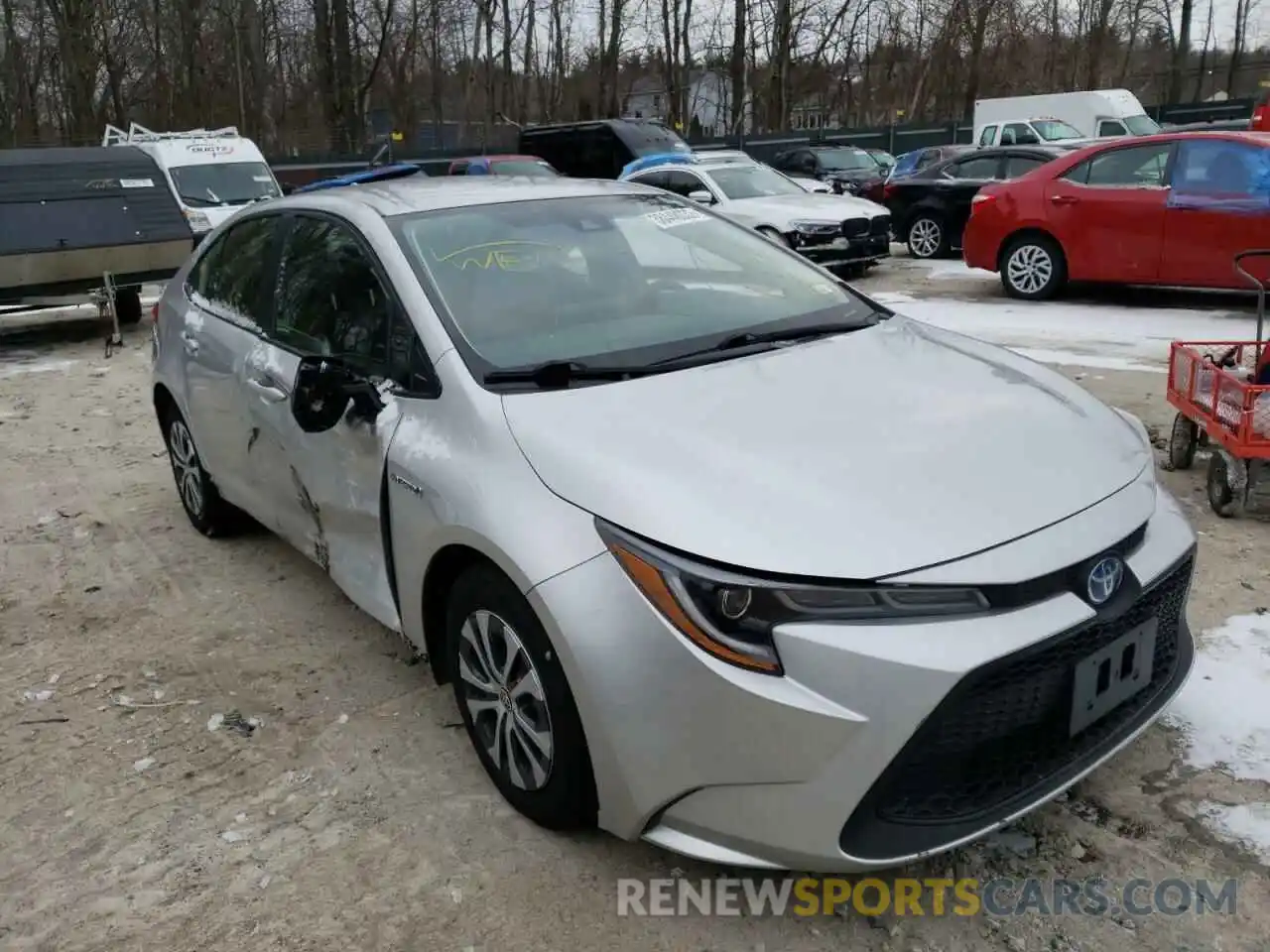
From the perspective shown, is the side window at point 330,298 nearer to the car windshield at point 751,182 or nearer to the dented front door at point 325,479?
the dented front door at point 325,479

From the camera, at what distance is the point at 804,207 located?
42.5 ft

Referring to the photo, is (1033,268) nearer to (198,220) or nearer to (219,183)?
(198,220)

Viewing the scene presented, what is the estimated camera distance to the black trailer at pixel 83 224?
33.7 feet

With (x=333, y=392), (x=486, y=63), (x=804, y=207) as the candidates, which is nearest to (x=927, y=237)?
(x=804, y=207)

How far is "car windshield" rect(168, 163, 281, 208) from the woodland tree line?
55.8 ft

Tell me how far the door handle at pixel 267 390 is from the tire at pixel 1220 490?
3.87 metres

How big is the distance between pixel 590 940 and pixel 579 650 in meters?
0.68

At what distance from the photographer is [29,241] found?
10.2m

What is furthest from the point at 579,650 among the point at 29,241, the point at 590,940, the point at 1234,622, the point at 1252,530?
the point at 29,241

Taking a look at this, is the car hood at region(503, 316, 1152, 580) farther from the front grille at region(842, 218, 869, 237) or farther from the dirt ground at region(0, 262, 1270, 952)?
the front grille at region(842, 218, 869, 237)

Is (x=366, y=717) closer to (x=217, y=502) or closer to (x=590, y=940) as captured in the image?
(x=590, y=940)

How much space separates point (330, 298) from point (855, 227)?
10.1m

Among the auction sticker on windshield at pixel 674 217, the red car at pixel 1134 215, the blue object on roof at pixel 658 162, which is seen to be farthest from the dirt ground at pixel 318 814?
the blue object on roof at pixel 658 162

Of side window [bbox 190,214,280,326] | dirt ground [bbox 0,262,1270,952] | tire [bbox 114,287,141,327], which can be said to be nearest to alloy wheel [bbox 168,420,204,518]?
dirt ground [bbox 0,262,1270,952]
